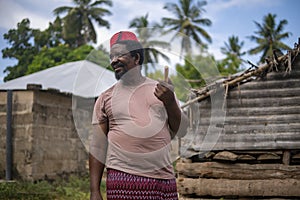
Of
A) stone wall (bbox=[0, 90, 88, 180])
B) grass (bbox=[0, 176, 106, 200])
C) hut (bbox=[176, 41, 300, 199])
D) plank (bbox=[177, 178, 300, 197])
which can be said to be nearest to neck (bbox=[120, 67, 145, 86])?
hut (bbox=[176, 41, 300, 199])

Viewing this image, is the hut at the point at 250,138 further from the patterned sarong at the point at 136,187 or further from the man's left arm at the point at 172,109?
the patterned sarong at the point at 136,187

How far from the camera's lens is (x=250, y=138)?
810 cm

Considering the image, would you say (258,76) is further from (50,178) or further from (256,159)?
(50,178)

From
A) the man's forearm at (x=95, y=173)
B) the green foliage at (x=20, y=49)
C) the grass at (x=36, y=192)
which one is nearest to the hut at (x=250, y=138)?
the grass at (x=36, y=192)

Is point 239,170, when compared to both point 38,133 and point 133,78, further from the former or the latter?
point 133,78

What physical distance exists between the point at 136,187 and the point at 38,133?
322 inches

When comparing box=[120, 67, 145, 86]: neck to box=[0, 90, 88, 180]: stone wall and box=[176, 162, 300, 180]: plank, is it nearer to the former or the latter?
box=[176, 162, 300, 180]: plank

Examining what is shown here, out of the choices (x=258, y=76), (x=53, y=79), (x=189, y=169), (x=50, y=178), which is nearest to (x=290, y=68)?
(x=258, y=76)

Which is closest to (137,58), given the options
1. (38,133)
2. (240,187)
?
(240,187)

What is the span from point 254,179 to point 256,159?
13.0 inches

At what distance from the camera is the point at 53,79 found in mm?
13203

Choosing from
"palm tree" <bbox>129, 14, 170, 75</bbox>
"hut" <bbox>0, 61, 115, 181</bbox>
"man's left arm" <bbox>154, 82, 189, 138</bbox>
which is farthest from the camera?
"hut" <bbox>0, 61, 115, 181</bbox>

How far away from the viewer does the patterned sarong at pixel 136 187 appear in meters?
2.43

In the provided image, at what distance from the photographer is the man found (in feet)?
8.01
